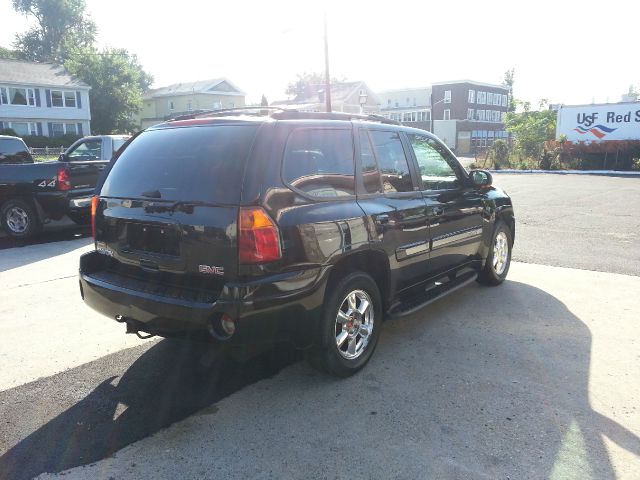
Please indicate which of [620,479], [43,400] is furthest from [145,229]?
[620,479]

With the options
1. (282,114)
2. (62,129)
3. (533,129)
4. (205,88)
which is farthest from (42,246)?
(205,88)

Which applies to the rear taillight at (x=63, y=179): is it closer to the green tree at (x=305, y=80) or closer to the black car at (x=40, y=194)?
the black car at (x=40, y=194)

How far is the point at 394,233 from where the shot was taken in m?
3.89

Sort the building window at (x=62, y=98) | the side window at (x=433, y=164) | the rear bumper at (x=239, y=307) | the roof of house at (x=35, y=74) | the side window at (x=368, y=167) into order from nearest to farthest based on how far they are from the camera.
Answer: the rear bumper at (x=239, y=307) → the side window at (x=368, y=167) → the side window at (x=433, y=164) → the roof of house at (x=35, y=74) → the building window at (x=62, y=98)

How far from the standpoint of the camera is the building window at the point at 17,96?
42.6 m

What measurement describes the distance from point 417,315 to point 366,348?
4.29 feet

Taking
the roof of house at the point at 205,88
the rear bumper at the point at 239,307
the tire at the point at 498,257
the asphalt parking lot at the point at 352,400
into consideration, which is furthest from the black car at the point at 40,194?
the roof of house at the point at 205,88

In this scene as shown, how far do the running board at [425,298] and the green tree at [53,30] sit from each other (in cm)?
7673

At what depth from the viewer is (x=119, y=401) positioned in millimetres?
3322

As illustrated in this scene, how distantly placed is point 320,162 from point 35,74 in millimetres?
51144

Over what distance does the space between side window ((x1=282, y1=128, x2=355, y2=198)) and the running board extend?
1049mm

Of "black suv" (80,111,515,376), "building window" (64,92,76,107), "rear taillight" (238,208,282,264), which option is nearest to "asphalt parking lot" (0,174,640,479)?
"black suv" (80,111,515,376)

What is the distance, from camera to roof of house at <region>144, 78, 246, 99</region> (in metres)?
56.6

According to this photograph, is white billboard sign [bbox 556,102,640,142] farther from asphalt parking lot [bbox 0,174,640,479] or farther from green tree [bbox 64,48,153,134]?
green tree [bbox 64,48,153,134]
